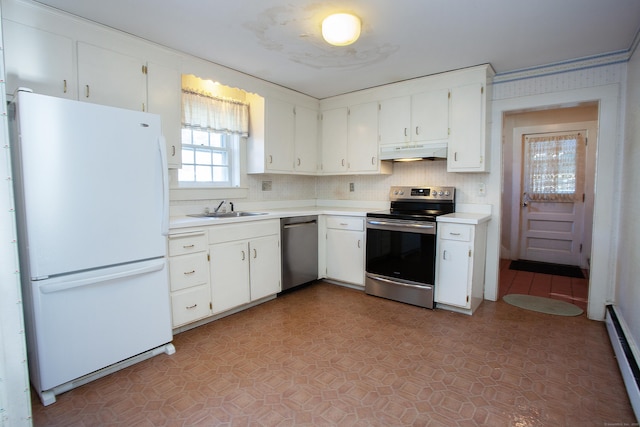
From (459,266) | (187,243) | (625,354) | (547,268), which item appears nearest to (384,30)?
(459,266)

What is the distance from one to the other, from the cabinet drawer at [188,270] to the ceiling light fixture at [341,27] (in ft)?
6.39

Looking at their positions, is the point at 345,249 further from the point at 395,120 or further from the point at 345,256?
the point at 395,120

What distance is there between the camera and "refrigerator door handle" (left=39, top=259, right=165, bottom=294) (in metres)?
1.83

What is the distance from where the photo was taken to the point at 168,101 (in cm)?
277

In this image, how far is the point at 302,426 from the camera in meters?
1.67

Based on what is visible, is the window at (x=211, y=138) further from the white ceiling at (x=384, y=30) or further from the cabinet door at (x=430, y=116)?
the cabinet door at (x=430, y=116)

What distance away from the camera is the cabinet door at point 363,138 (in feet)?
12.7

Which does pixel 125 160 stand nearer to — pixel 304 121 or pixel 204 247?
pixel 204 247

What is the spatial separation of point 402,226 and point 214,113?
2236 mm

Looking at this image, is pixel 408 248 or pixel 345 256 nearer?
pixel 408 248

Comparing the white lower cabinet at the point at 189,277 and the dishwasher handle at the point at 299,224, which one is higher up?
the dishwasher handle at the point at 299,224

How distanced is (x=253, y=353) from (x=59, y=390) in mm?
1141

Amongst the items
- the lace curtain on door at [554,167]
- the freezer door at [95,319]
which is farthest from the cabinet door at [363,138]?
the lace curtain on door at [554,167]

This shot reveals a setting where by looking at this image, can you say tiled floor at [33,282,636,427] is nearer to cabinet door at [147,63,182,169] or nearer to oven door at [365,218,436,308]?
oven door at [365,218,436,308]
